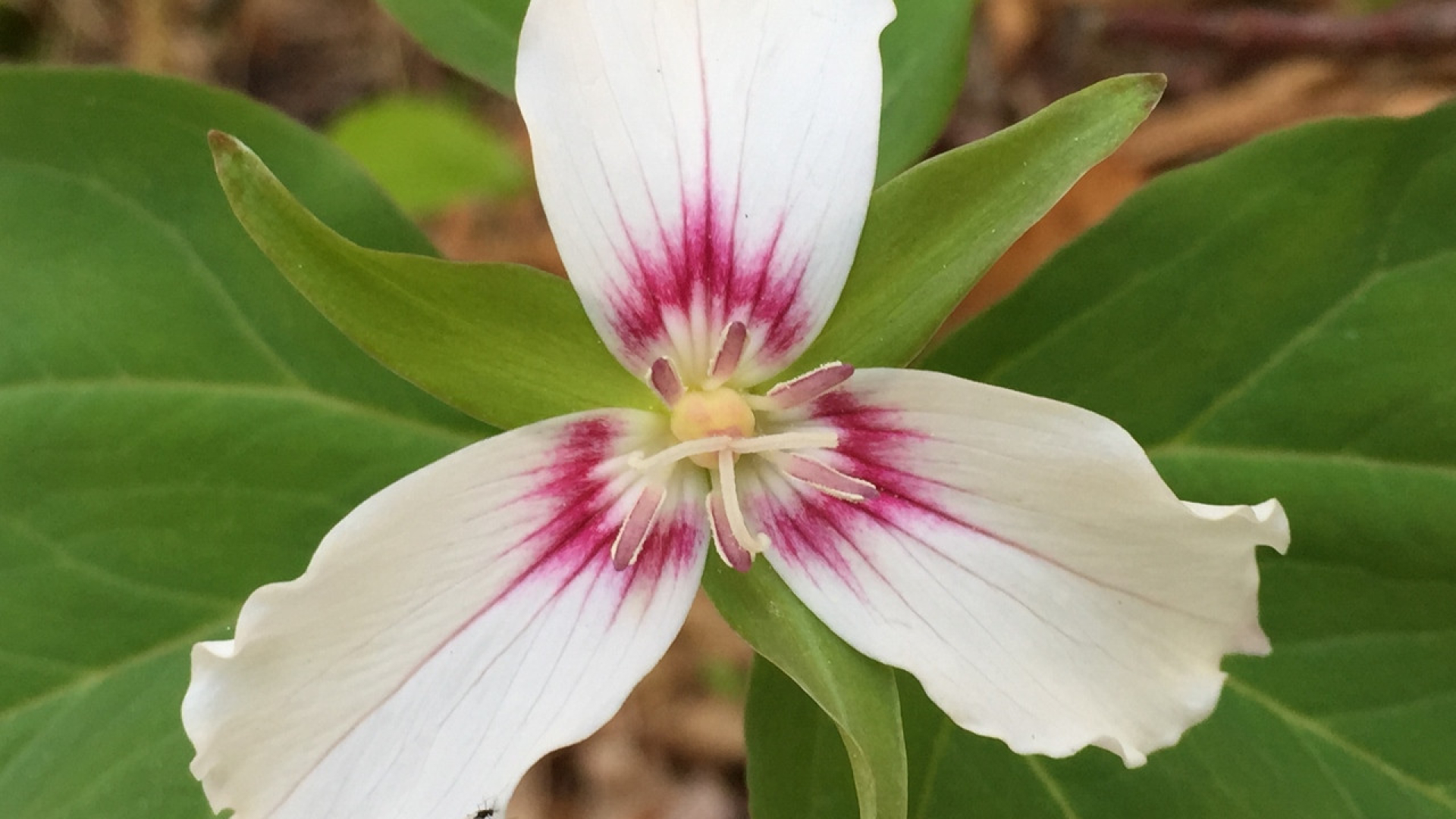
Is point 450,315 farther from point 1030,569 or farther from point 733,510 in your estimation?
point 1030,569

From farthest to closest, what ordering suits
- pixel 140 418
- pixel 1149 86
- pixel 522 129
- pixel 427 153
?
pixel 522 129 → pixel 427 153 → pixel 140 418 → pixel 1149 86

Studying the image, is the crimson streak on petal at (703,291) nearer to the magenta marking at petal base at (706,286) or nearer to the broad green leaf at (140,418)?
the magenta marking at petal base at (706,286)

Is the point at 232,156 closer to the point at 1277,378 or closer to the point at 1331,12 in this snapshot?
the point at 1277,378

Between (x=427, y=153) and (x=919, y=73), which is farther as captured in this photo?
(x=427, y=153)

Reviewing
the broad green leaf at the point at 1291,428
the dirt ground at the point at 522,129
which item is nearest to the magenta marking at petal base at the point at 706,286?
the broad green leaf at the point at 1291,428

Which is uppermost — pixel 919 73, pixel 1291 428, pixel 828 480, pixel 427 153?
pixel 427 153

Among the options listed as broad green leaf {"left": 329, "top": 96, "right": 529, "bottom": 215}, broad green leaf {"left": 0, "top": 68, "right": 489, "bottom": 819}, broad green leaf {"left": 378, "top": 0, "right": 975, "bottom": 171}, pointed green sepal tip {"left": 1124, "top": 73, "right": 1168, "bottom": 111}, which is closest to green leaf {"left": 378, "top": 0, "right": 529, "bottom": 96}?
broad green leaf {"left": 378, "top": 0, "right": 975, "bottom": 171}

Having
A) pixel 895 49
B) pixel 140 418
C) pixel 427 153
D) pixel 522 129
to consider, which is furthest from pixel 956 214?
pixel 522 129
